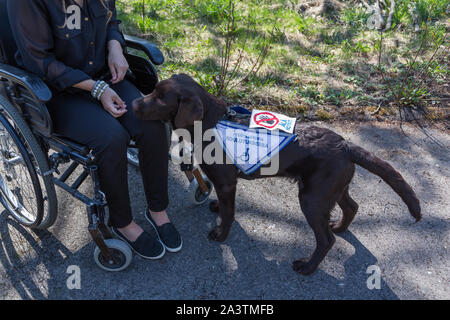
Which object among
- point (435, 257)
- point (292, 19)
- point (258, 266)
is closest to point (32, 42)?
point (258, 266)

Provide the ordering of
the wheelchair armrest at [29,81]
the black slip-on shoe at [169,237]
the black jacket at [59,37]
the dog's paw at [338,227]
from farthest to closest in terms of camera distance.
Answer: the dog's paw at [338,227] < the black slip-on shoe at [169,237] < the black jacket at [59,37] < the wheelchair armrest at [29,81]

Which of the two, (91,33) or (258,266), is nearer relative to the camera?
(91,33)

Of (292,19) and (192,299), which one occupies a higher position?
(292,19)

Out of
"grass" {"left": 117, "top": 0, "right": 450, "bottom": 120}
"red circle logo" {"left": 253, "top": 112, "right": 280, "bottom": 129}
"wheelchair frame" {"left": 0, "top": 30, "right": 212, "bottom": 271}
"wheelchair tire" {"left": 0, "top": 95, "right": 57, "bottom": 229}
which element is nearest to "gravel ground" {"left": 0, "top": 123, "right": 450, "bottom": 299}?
"wheelchair tire" {"left": 0, "top": 95, "right": 57, "bottom": 229}

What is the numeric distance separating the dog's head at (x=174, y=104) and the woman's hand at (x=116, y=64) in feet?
1.09

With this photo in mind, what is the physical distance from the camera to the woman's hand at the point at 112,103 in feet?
7.43

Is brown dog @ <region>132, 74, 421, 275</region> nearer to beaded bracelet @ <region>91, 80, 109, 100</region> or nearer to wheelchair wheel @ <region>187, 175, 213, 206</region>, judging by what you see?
beaded bracelet @ <region>91, 80, 109, 100</region>

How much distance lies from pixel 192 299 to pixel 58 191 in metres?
1.47

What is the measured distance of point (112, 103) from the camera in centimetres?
228

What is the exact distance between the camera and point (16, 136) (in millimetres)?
2199

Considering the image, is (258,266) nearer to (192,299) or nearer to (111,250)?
(192,299)

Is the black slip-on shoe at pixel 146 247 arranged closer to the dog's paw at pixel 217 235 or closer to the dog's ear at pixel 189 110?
the dog's paw at pixel 217 235

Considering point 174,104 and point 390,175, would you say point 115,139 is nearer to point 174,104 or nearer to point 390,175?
point 174,104

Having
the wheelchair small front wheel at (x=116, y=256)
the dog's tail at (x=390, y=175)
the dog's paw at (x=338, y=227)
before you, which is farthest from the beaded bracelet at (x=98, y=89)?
the dog's paw at (x=338, y=227)
